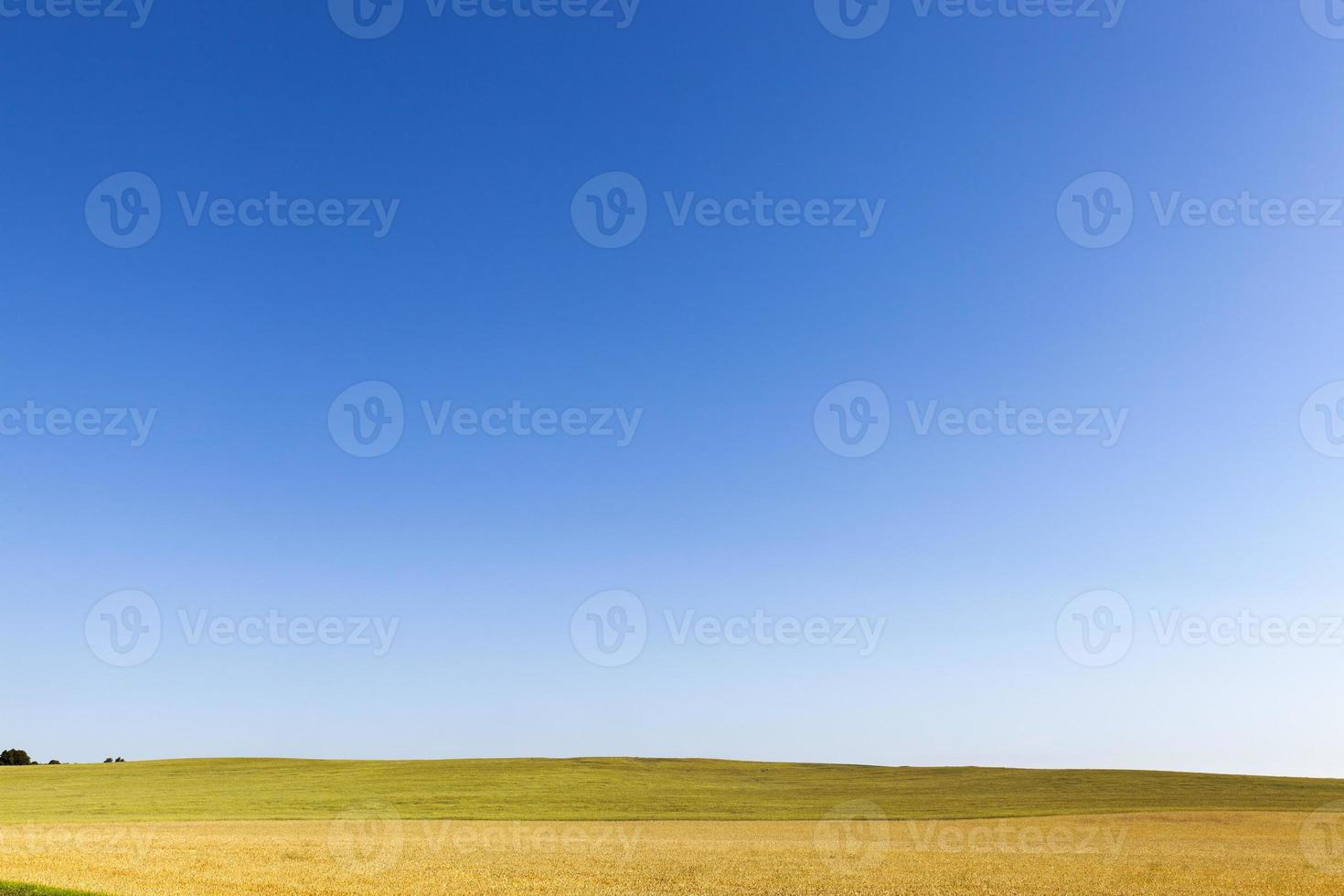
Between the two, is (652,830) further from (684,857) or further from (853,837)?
(684,857)

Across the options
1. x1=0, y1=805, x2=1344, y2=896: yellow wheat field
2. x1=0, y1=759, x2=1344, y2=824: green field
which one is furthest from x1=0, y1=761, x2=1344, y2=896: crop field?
x1=0, y1=759, x2=1344, y2=824: green field

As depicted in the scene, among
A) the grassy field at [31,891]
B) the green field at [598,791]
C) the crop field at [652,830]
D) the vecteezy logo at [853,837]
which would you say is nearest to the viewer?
the grassy field at [31,891]

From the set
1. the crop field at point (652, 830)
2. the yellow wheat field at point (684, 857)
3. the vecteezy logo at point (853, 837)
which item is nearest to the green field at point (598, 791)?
the crop field at point (652, 830)

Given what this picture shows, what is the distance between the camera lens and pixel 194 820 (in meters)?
57.3

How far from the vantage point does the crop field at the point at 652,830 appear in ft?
109

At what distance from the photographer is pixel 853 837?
50562 millimetres

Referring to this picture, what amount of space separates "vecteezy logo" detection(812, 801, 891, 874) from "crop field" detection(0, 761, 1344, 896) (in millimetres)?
276

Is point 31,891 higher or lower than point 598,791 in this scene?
lower

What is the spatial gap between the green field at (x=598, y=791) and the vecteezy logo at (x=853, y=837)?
154 cm

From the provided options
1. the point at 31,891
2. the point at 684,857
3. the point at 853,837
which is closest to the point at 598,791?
the point at 853,837

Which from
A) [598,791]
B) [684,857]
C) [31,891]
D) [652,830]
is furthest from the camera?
[598,791]

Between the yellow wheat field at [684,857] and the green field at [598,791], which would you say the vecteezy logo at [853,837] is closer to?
the yellow wheat field at [684,857]

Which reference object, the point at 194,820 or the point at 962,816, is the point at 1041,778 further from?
the point at 194,820

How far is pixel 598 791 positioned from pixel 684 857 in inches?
1428
